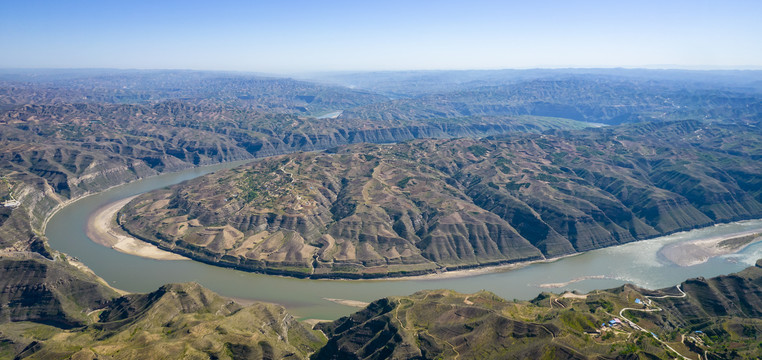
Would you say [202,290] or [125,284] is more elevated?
[202,290]

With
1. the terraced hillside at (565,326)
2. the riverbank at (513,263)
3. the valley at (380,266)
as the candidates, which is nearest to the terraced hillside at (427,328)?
the terraced hillside at (565,326)

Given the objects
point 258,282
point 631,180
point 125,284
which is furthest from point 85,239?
point 631,180

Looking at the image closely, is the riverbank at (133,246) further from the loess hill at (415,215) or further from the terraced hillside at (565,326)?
the terraced hillside at (565,326)

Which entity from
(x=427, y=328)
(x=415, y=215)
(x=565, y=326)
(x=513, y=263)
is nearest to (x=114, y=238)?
(x=415, y=215)

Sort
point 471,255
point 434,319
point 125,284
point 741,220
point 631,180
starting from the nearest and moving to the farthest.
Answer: point 434,319 → point 125,284 → point 471,255 → point 741,220 → point 631,180

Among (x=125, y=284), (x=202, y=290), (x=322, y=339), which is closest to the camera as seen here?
(x=322, y=339)

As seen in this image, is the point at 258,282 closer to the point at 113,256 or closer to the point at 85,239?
the point at 113,256

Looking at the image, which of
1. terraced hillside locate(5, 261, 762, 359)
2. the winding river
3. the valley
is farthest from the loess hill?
terraced hillside locate(5, 261, 762, 359)

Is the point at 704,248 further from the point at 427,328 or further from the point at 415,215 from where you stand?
the point at 427,328
